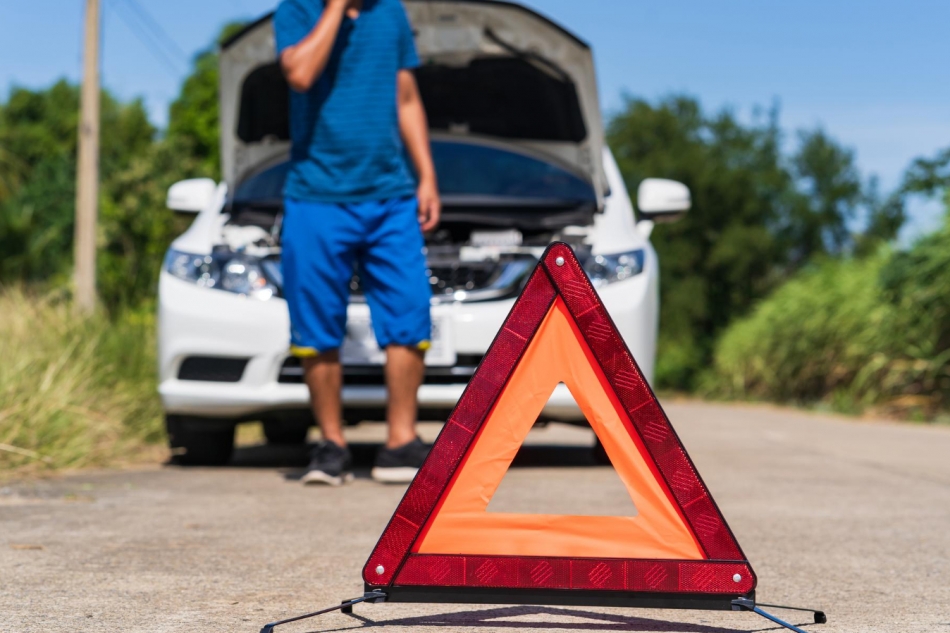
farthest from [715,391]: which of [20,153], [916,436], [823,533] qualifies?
[20,153]

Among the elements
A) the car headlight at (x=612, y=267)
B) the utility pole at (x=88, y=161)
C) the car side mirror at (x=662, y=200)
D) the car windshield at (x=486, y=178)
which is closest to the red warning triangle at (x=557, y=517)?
the car headlight at (x=612, y=267)

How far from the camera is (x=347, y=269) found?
5.39 meters

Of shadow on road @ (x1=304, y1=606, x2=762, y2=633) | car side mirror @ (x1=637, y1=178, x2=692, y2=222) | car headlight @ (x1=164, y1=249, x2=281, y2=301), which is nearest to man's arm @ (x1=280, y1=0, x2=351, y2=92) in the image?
car headlight @ (x1=164, y1=249, x2=281, y2=301)

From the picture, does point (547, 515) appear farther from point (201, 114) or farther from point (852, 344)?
point (201, 114)

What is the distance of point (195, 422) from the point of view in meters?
6.07

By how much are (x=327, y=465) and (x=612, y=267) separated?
60.0 inches

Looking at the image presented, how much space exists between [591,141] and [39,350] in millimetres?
2916

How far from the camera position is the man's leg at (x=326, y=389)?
17.7 feet

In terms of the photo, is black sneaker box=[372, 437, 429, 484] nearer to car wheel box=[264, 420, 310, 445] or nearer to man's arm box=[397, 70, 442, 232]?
man's arm box=[397, 70, 442, 232]

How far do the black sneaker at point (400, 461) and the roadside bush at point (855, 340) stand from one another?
7762mm

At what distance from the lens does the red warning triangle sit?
8.56 ft

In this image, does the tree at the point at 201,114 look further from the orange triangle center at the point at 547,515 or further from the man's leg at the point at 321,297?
the orange triangle center at the point at 547,515

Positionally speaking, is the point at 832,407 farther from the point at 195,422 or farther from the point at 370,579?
the point at 370,579

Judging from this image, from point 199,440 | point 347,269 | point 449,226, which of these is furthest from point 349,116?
point 199,440
